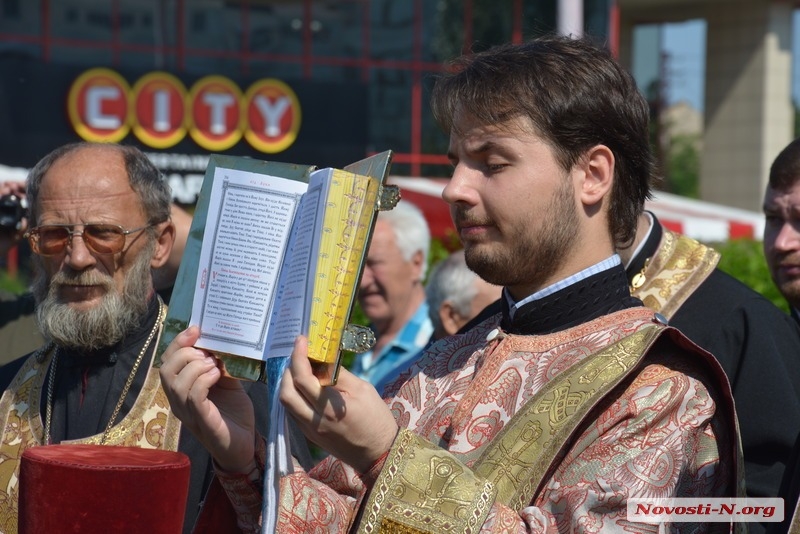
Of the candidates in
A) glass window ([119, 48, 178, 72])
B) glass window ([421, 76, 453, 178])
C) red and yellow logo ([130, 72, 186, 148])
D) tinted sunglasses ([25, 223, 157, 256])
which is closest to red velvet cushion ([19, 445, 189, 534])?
Result: tinted sunglasses ([25, 223, 157, 256])

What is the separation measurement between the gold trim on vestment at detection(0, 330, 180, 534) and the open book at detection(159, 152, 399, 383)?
102 cm

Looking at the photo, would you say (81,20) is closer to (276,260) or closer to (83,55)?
(83,55)

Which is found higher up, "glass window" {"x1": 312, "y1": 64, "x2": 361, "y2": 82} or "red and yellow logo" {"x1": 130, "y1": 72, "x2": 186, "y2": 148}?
"glass window" {"x1": 312, "y1": 64, "x2": 361, "y2": 82}

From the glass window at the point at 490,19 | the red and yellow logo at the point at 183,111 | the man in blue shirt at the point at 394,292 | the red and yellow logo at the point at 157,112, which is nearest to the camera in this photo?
the man in blue shirt at the point at 394,292

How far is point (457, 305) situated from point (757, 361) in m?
2.13

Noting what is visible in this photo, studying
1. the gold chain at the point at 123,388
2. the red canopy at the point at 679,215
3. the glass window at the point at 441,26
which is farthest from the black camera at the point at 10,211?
the glass window at the point at 441,26

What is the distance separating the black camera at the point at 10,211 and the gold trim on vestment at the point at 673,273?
2.47 meters

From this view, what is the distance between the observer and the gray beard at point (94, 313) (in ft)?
11.7

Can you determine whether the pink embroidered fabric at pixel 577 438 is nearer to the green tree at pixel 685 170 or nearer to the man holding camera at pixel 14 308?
the man holding camera at pixel 14 308

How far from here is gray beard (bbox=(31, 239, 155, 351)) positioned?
3570mm

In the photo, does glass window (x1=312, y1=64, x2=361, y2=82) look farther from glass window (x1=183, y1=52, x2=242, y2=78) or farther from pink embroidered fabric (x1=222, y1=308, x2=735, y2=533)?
pink embroidered fabric (x1=222, y1=308, x2=735, y2=533)

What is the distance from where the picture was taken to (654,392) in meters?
2.31

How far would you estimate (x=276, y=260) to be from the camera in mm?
2377

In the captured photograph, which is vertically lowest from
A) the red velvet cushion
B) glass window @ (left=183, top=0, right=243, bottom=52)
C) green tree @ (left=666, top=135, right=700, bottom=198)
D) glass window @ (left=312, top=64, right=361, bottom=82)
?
green tree @ (left=666, top=135, right=700, bottom=198)
